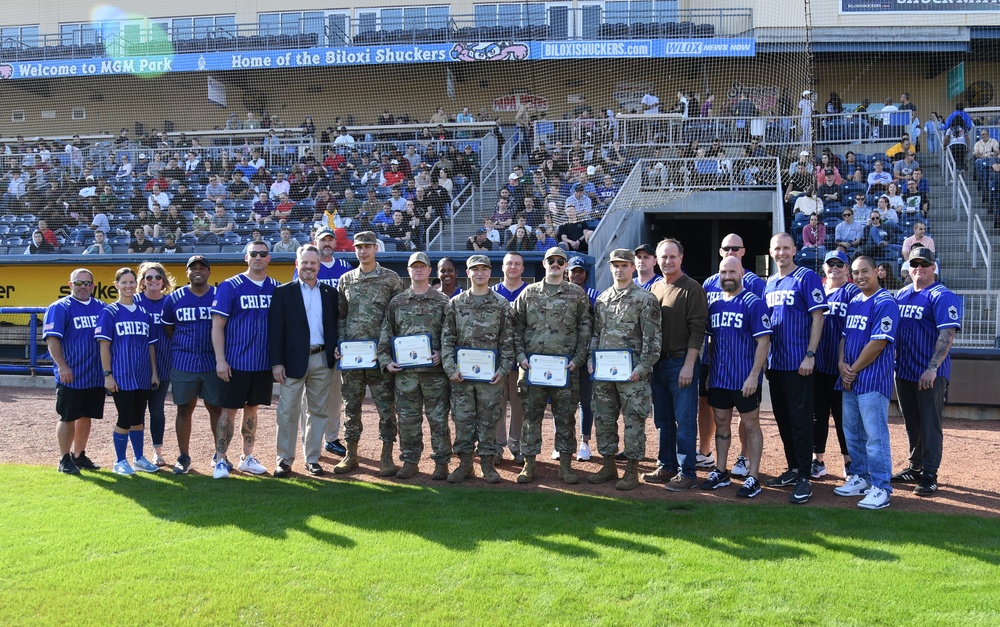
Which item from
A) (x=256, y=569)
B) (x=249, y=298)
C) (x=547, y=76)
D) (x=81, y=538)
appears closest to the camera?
(x=256, y=569)

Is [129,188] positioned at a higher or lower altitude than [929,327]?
higher

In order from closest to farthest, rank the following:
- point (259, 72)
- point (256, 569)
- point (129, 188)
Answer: point (256, 569) → point (129, 188) → point (259, 72)

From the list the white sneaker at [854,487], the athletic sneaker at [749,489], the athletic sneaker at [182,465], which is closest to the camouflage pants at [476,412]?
the athletic sneaker at [749,489]

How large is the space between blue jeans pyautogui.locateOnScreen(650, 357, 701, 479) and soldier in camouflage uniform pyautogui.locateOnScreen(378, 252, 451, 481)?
168 cm

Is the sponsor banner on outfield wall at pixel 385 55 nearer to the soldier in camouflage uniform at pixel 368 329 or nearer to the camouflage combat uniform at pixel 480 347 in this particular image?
the soldier in camouflage uniform at pixel 368 329

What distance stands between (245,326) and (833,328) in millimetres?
4699

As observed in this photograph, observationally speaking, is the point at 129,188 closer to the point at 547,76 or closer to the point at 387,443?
the point at 547,76

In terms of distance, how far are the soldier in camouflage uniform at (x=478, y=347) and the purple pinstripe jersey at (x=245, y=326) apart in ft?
5.06

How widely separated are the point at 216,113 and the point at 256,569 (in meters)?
22.5

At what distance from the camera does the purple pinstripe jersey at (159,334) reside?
7211 millimetres

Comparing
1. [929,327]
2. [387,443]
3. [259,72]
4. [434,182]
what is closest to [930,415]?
[929,327]

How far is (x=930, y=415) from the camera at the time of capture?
6508 millimetres

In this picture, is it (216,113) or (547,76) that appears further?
(216,113)

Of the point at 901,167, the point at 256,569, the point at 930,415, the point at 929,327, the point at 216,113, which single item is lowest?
the point at 256,569
